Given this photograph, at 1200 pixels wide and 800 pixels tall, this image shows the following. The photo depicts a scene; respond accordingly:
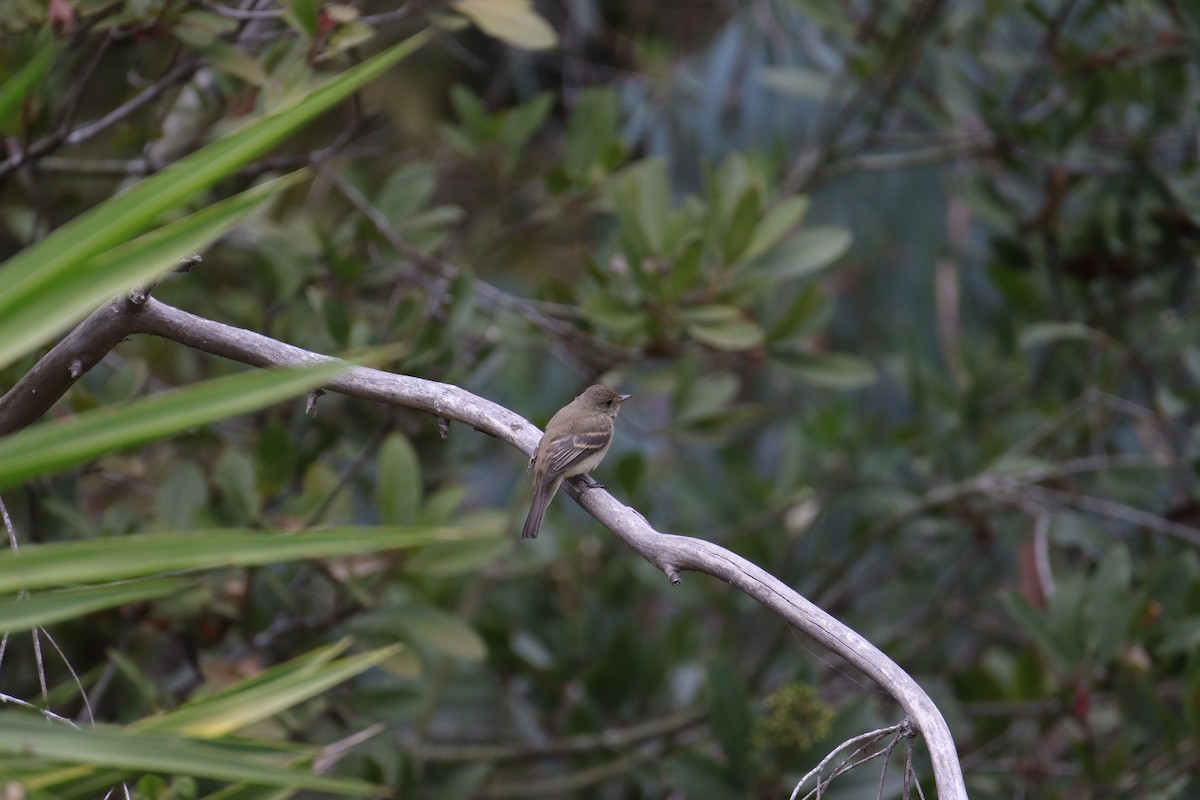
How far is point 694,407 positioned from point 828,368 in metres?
0.55

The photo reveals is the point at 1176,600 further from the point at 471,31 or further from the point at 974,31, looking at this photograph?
the point at 471,31

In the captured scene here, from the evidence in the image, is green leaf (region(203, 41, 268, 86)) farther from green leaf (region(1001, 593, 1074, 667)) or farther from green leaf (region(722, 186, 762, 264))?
green leaf (region(1001, 593, 1074, 667))

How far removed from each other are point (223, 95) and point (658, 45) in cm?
297

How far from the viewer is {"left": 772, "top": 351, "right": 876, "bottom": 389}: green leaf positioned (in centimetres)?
463

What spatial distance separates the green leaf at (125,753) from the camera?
144 centimetres

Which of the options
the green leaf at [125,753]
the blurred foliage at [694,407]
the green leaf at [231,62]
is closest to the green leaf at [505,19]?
the blurred foliage at [694,407]

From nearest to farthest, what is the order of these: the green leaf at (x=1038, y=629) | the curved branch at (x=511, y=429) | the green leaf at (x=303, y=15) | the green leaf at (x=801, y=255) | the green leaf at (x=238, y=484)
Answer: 1. the curved branch at (x=511, y=429)
2. the green leaf at (x=303, y=15)
3. the green leaf at (x=238, y=484)
4. the green leaf at (x=1038, y=629)
5. the green leaf at (x=801, y=255)

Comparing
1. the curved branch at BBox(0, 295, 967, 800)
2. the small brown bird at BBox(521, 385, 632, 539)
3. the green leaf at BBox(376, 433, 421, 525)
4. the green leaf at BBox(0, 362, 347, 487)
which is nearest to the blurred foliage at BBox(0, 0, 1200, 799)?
the green leaf at BBox(376, 433, 421, 525)

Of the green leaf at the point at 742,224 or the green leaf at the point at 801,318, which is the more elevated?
the green leaf at the point at 742,224

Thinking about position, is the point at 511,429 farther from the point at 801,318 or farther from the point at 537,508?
the point at 801,318

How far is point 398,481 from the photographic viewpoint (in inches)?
152

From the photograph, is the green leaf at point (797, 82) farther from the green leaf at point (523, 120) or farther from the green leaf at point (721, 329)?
the green leaf at point (721, 329)

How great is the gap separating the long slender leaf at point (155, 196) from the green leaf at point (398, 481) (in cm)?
224

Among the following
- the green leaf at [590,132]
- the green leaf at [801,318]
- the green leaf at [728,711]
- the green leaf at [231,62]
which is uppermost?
the green leaf at [231,62]
